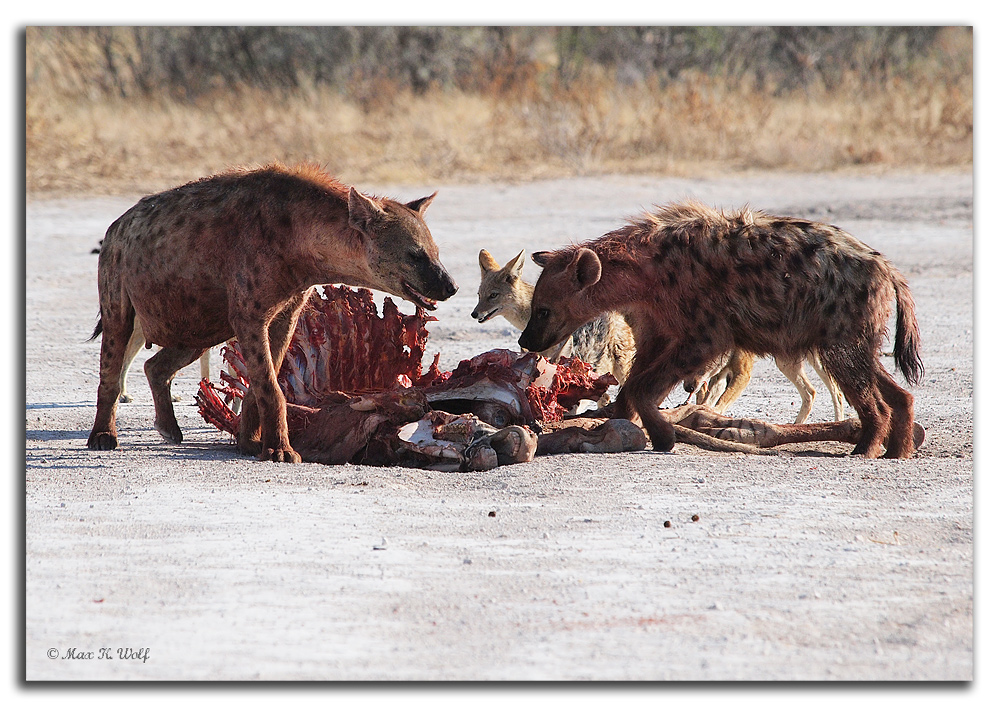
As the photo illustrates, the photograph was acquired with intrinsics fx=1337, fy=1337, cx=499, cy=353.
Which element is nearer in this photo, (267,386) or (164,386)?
(267,386)

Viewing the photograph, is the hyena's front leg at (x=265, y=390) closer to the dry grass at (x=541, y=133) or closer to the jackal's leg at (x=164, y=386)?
the jackal's leg at (x=164, y=386)

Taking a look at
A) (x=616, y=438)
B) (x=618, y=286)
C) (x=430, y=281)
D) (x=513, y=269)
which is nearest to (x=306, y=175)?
(x=430, y=281)

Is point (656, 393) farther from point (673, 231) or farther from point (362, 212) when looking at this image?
point (362, 212)

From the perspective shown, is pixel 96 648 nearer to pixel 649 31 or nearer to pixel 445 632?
pixel 445 632

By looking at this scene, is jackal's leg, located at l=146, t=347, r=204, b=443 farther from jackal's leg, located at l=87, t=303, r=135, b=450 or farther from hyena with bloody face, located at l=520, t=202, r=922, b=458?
hyena with bloody face, located at l=520, t=202, r=922, b=458

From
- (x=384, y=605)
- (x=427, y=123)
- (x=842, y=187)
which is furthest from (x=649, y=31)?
(x=384, y=605)

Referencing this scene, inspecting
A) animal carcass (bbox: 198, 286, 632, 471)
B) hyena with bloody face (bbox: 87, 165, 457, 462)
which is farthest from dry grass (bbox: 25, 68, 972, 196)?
hyena with bloody face (bbox: 87, 165, 457, 462)

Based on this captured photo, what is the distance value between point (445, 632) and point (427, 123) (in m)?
16.4

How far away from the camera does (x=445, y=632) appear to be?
4297 millimetres

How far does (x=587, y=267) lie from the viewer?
6.91m

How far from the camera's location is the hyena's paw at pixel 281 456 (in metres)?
6.49

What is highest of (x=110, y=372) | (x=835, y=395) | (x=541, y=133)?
(x=541, y=133)

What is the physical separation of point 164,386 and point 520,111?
1361cm

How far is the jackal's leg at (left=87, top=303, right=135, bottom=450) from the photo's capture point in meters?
6.88
